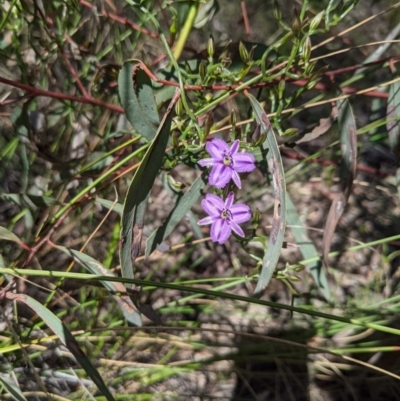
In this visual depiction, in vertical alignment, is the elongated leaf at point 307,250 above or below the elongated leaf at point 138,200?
above

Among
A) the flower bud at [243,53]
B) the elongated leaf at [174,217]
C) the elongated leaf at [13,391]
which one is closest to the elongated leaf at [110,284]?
the elongated leaf at [174,217]

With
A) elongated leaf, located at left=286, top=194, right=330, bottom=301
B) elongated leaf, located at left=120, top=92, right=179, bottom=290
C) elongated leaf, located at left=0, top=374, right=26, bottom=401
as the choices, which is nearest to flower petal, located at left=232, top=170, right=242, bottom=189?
elongated leaf, located at left=120, top=92, right=179, bottom=290

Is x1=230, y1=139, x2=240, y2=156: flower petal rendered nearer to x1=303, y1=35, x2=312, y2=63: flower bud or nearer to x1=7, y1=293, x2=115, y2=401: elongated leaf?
x1=303, y1=35, x2=312, y2=63: flower bud

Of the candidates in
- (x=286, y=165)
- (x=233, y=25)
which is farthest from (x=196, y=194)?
(x=233, y=25)

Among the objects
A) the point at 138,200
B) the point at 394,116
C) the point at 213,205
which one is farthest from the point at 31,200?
the point at 394,116

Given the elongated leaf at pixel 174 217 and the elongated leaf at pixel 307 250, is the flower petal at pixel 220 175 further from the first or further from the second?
the elongated leaf at pixel 307 250

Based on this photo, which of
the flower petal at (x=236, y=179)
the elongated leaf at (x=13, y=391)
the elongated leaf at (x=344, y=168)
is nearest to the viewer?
the flower petal at (x=236, y=179)

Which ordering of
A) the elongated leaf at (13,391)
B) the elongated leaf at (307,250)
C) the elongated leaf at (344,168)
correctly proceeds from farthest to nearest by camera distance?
the elongated leaf at (307,250)
the elongated leaf at (344,168)
the elongated leaf at (13,391)
